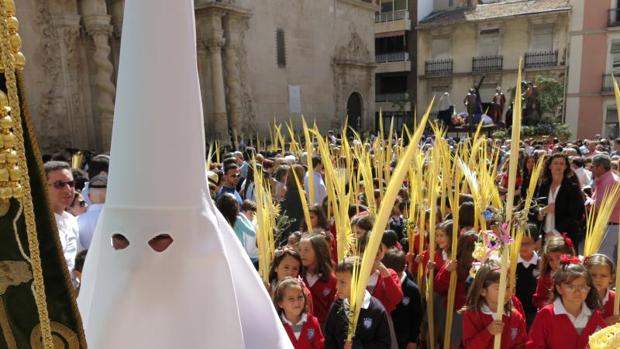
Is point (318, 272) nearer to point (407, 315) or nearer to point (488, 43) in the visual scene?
point (407, 315)

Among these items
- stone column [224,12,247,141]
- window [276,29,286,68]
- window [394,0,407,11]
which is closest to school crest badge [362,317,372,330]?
stone column [224,12,247,141]

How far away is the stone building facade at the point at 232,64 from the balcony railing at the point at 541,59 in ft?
32.1

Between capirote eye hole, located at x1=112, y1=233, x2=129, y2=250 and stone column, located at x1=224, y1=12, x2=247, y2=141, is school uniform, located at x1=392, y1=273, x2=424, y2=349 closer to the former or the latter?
capirote eye hole, located at x1=112, y1=233, x2=129, y2=250

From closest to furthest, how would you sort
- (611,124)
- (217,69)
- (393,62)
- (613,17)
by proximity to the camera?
(217,69) → (613,17) → (611,124) → (393,62)

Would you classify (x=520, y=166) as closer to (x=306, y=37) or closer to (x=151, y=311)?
(x=151, y=311)

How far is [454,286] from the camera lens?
346cm

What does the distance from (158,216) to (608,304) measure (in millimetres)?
2882

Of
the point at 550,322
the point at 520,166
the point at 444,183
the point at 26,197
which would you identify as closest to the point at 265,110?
the point at 520,166

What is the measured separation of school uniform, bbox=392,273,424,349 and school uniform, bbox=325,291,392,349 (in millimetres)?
670

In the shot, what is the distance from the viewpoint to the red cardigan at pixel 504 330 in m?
2.86

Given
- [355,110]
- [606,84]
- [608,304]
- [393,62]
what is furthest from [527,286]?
[393,62]

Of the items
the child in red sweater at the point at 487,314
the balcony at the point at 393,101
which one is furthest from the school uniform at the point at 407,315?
the balcony at the point at 393,101

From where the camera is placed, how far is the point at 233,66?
16312 mm

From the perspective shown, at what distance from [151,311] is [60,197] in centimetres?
197
